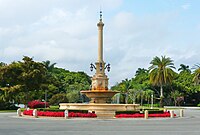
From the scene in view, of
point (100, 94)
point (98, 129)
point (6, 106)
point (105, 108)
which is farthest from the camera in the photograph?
point (6, 106)

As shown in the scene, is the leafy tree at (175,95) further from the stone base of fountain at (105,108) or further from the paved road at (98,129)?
the paved road at (98,129)

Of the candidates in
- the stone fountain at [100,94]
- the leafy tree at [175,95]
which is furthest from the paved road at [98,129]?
the leafy tree at [175,95]

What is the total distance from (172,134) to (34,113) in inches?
791

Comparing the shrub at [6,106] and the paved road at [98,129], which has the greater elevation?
the shrub at [6,106]

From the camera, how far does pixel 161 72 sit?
268 feet

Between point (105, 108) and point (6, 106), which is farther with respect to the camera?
point (6, 106)

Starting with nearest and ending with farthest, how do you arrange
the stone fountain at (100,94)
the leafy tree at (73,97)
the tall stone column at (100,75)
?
the stone fountain at (100,94), the tall stone column at (100,75), the leafy tree at (73,97)

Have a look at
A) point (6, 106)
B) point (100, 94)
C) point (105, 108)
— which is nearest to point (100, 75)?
point (100, 94)

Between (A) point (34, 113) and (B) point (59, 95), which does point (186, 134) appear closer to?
(A) point (34, 113)

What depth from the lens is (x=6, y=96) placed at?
5859cm

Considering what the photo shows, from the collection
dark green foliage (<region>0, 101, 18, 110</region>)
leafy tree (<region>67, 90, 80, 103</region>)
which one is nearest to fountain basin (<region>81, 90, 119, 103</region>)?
dark green foliage (<region>0, 101, 18, 110</region>)

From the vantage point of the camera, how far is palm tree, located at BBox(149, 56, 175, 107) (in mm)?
81000

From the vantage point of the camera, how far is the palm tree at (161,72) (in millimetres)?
81000

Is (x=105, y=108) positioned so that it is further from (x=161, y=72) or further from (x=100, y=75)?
(x=161, y=72)
